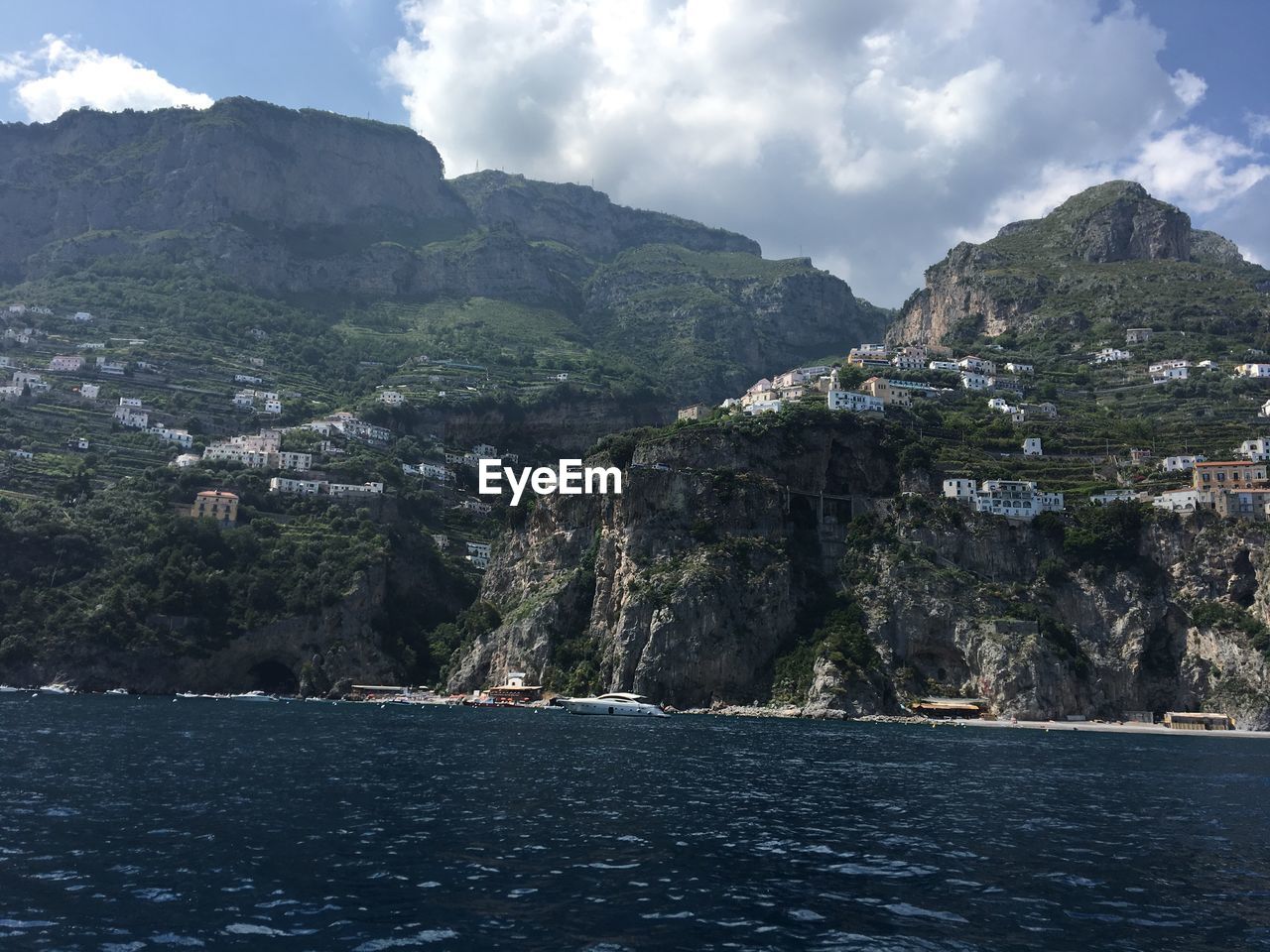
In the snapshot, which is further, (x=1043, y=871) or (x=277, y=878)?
(x=1043, y=871)

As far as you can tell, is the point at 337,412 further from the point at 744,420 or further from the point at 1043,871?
the point at 1043,871

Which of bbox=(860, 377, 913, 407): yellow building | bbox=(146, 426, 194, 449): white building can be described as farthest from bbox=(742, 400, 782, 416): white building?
bbox=(146, 426, 194, 449): white building

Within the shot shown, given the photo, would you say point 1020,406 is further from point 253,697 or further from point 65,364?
point 65,364

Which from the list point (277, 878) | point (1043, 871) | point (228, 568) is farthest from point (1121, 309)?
point (277, 878)

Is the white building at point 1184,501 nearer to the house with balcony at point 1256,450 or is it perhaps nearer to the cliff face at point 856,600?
the cliff face at point 856,600

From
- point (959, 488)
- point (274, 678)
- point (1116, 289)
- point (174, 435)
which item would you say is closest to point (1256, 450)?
point (959, 488)

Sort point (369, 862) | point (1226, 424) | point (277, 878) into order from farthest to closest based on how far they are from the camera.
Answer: point (1226, 424) → point (369, 862) → point (277, 878)

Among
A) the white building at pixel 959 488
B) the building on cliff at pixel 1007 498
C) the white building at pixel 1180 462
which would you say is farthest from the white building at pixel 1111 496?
the white building at pixel 959 488
